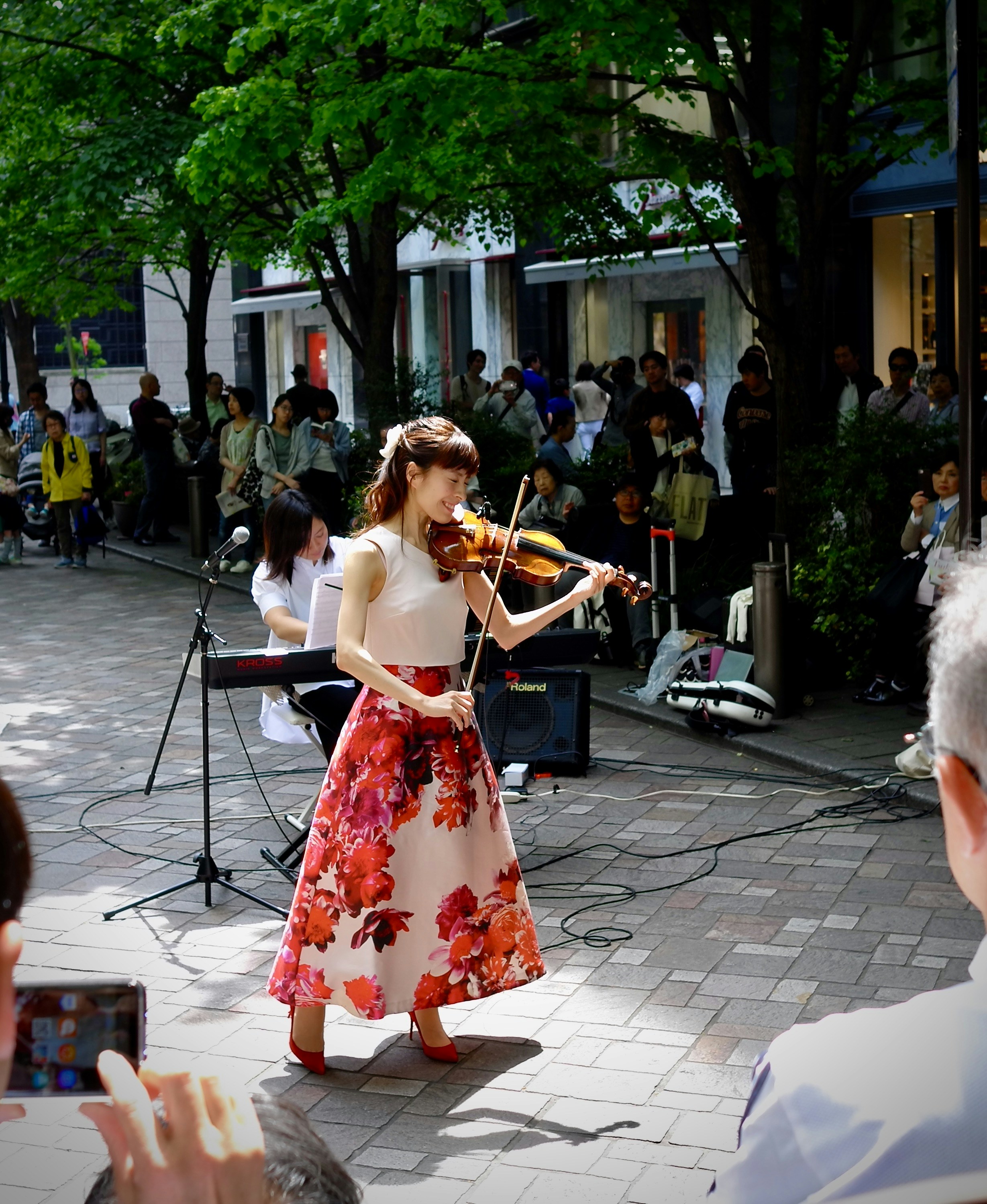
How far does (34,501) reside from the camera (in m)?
20.7

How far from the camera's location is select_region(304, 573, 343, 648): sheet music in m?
6.42

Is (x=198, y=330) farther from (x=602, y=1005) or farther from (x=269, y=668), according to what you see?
(x=602, y=1005)

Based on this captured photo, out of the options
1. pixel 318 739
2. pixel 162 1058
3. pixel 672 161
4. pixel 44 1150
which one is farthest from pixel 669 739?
pixel 44 1150

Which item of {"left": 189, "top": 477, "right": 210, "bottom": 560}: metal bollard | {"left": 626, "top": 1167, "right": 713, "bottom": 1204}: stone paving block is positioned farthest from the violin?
{"left": 189, "top": 477, "right": 210, "bottom": 560}: metal bollard

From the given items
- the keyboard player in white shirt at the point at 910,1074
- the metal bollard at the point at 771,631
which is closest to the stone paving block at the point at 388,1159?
the keyboard player in white shirt at the point at 910,1074

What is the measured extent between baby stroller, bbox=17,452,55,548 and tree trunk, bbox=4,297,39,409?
1067 centimetres

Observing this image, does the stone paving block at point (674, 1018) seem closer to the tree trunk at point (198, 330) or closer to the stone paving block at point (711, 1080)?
the stone paving block at point (711, 1080)

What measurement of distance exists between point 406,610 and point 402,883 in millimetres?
840

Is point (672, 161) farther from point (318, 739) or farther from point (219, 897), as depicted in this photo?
point (219, 897)

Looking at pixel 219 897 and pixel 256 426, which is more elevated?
pixel 256 426

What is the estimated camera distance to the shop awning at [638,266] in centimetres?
1978

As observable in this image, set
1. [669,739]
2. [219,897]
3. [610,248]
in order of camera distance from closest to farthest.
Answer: [219,897] < [669,739] < [610,248]

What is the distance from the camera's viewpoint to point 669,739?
31.6ft

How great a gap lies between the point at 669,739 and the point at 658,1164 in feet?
17.7
